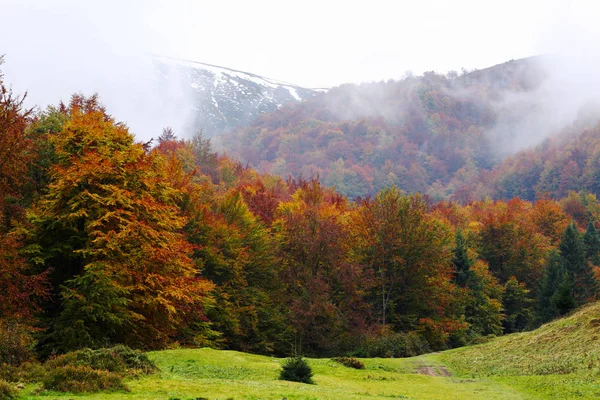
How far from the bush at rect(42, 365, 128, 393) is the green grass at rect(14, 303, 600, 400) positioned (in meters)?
0.50

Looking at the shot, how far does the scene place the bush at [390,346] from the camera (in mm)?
46594

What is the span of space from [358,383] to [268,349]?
24.4 m

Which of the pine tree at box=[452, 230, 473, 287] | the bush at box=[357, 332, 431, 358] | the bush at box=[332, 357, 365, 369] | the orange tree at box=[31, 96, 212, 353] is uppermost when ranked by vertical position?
the pine tree at box=[452, 230, 473, 287]

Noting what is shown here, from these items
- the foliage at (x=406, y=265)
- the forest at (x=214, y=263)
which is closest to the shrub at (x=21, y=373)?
the forest at (x=214, y=263)

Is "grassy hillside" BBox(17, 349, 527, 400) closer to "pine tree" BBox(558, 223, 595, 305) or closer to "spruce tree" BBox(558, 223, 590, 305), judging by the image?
"pine tree" BBox(558, 223, 595, 305)

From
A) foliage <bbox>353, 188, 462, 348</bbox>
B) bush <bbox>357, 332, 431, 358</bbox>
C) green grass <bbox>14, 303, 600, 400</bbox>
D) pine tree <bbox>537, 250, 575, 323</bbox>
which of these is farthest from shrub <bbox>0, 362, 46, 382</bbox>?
pine tree <bbox>537, 250, 575, 323</bbox>

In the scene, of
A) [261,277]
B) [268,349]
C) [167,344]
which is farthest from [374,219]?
[167,344]

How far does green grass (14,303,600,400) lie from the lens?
56.6 feet

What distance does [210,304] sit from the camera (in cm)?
4219

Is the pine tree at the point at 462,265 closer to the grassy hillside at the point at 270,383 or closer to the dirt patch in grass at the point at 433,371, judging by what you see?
the dirt patch in grass at the point at 433,371

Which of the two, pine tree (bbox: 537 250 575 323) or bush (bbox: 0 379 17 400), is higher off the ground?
pine tree (bbox: 537 250 575 323)

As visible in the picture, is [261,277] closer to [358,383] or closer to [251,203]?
[251,203]

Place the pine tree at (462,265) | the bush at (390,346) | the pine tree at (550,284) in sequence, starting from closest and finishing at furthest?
the bush at (390,346)
the pine tree at (550,284)
the pine tree at (462,265)

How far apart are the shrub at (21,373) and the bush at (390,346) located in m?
34.0
